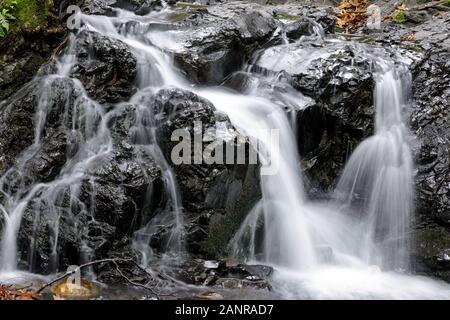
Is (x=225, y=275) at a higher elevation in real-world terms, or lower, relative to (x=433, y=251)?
lower

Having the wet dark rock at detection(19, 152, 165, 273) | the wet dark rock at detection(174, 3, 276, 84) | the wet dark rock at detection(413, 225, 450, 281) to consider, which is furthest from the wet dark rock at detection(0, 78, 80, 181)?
the wet dark rock at detection(413, 225, 450, 281)

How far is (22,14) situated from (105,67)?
5.24 ft

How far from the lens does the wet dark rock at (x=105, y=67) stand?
749cm

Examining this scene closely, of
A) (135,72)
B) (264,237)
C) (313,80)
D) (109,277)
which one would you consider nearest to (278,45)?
(313,80)

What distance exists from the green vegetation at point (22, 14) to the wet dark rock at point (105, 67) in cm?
74

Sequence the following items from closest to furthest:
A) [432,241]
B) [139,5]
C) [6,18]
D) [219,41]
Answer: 1. [432,241]
2. [6,18]
3. [219,41]
4. [139,5]

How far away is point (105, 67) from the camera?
765cm

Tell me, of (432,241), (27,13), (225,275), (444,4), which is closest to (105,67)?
(27,13)

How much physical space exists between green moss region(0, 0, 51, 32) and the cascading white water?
788 mm

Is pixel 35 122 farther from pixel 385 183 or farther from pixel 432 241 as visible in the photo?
pixel 432 241

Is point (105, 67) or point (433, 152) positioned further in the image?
point (433, 152)

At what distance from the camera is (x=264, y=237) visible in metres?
7.08

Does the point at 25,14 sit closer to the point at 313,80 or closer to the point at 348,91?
the point at 313,80

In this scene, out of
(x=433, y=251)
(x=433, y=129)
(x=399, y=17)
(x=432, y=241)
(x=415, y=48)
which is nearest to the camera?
(x=433, y=251)
